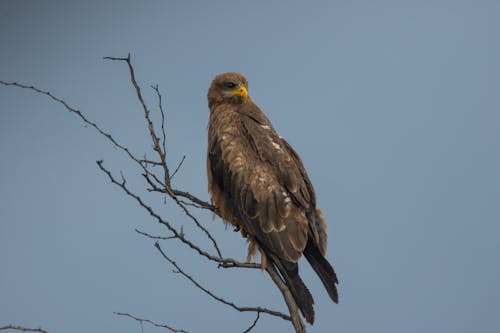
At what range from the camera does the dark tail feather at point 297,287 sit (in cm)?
494

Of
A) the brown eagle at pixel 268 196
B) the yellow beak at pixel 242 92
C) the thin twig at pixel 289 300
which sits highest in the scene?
the yellow beak at pixel 242 92

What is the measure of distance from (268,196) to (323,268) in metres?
0.91

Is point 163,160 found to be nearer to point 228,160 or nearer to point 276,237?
point 228,160

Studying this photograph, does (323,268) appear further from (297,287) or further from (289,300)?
(289,300)

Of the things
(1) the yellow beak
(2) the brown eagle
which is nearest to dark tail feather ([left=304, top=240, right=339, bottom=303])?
(2) the brown eagle

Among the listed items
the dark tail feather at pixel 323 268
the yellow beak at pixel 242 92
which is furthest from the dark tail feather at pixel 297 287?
the yellow beak at pixel 242 92

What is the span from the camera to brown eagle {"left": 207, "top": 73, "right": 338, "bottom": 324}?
5422 millimetres

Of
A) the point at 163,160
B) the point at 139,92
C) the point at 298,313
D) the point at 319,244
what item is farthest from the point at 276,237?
the point at 139,92

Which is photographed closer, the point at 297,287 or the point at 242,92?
the point at 297,287

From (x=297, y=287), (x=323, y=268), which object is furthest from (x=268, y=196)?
(x=297, y=287)

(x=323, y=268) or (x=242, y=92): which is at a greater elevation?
(x=242, y=92)

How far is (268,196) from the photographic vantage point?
5.84 metres

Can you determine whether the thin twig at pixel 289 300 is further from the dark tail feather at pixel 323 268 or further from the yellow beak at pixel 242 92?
the yellow beak at pixel 242 92

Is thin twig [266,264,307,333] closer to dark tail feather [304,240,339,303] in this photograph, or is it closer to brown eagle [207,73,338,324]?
brown eagle [207,73,338,324]
